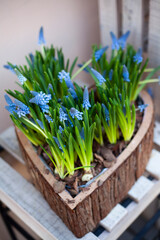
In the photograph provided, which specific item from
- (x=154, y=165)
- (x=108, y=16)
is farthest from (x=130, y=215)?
(x=108, y=16)

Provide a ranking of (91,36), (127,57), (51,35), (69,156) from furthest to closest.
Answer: (91,36)
(51,35)
(127,57)
(69,156)

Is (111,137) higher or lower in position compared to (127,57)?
lower

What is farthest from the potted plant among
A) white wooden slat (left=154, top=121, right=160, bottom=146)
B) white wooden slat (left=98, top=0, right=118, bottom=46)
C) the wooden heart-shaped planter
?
white wooden slat (left=98, top=0, right=118, bottom=46)

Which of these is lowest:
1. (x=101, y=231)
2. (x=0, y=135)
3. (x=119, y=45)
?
(x=101, y=231)

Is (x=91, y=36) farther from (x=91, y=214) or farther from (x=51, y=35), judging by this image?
(x=91, y=214)

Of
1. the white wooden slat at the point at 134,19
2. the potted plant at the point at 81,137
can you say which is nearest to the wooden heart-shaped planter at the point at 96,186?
the potted plant at the point at 81,137

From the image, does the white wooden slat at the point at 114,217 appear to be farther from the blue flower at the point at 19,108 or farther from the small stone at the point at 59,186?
the blue flower at the point at 19,108

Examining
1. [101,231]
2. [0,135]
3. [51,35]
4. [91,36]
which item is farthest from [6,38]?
[101,231]
